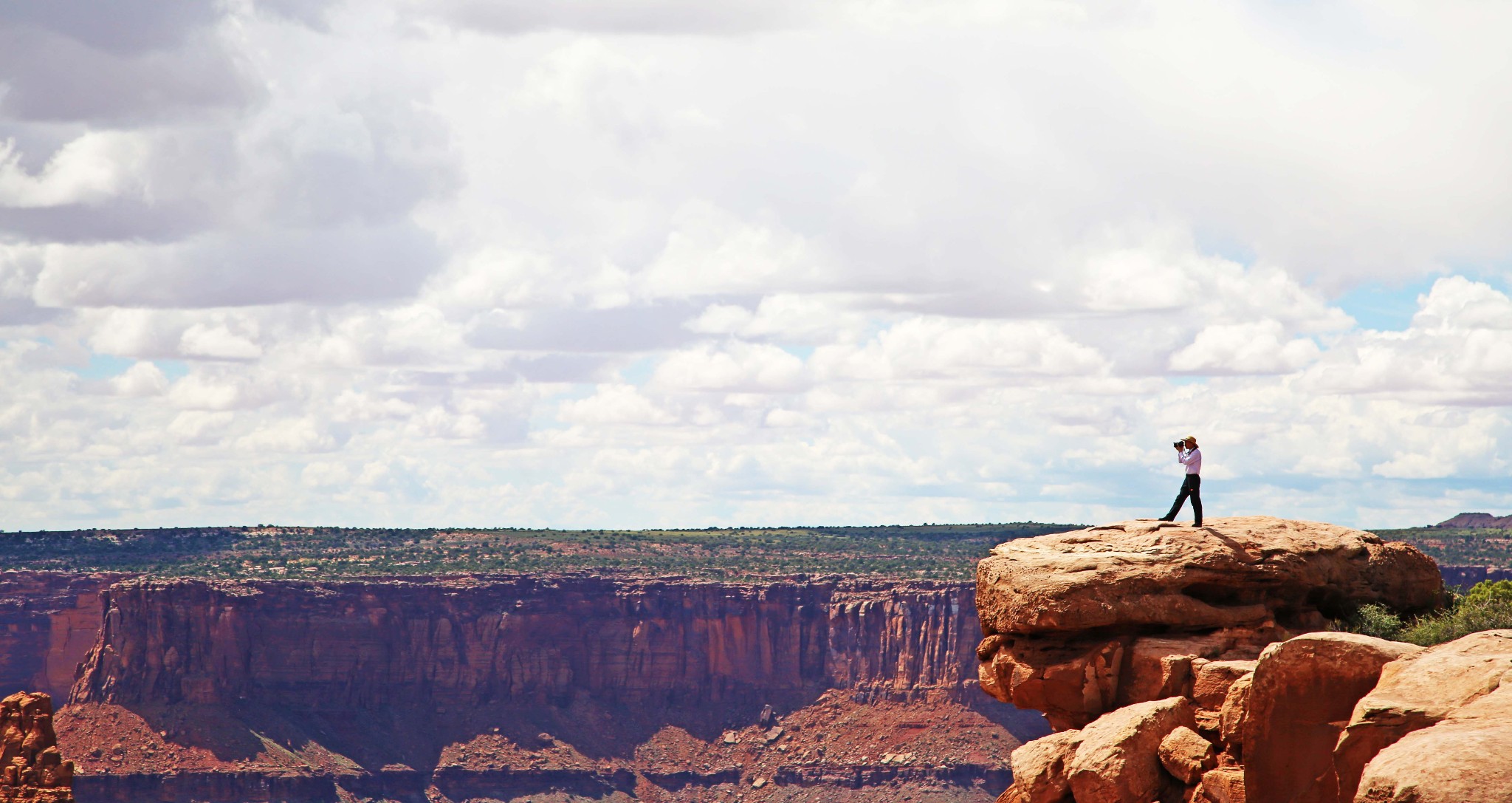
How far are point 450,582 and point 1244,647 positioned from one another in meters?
161

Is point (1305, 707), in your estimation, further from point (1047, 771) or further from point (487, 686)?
point (487, 686)

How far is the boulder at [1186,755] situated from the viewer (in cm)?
3438

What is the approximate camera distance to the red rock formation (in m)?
81.9

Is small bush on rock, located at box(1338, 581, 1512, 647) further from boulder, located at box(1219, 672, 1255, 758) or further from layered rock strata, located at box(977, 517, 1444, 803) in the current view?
boulder, located at box(1219, 672, 1255, 758)

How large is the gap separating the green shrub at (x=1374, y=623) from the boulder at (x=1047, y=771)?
7554 mm

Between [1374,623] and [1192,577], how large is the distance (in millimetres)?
4352

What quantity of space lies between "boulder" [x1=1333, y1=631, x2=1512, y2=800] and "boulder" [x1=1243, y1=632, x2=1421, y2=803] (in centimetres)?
54

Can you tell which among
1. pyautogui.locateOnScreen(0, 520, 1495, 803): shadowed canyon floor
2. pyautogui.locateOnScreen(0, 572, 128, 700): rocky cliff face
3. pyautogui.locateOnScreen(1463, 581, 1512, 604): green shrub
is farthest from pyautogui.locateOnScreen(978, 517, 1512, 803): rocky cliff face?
pyautogui.locateOnScreen(0, 572, 128, 700): rocky cliff face

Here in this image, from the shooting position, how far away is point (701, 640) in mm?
197750

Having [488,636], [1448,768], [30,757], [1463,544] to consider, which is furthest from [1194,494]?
[488,636]

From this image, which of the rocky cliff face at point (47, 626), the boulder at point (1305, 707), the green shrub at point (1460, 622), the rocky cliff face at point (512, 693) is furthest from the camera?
the rocky cliff face at point (47, 626)

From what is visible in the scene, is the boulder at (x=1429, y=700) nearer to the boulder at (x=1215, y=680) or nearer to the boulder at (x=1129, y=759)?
the boulder at (x=1215, y=680)

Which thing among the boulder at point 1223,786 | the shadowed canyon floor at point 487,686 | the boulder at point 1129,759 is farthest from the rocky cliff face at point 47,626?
the boulder at point 1223,786

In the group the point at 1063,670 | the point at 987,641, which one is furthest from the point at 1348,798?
the point at 987,641
